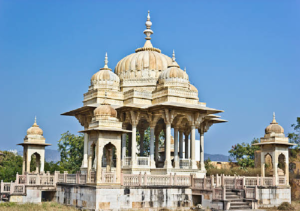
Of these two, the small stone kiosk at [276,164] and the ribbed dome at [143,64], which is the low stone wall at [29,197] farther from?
the small stone kiosk at [276,164]

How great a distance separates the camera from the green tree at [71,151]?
139 ft

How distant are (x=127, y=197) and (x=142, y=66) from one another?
11.8 metres

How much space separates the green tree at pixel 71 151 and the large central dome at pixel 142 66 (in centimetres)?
1470

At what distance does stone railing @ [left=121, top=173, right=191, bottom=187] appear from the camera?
20797 millimetres

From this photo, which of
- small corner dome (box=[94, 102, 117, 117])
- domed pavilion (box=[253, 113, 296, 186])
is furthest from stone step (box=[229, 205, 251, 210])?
small corner dome (box=[94, 102, 117, 117])

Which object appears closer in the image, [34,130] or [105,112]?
[105,112]

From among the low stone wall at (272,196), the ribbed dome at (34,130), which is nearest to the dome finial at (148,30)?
the ribbed dome at (34,130)

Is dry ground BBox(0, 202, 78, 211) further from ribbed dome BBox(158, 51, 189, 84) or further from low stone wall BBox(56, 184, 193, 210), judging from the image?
ribbed dome BBox(158, 51, 189, 84)

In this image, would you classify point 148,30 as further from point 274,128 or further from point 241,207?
point 241,207

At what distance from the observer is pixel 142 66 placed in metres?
29.8

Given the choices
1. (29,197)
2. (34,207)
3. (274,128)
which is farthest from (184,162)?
(34,207)

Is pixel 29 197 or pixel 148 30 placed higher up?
pixel 148 30

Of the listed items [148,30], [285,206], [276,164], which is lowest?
[285,206]

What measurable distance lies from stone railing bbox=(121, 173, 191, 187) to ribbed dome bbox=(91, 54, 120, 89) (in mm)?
8959
